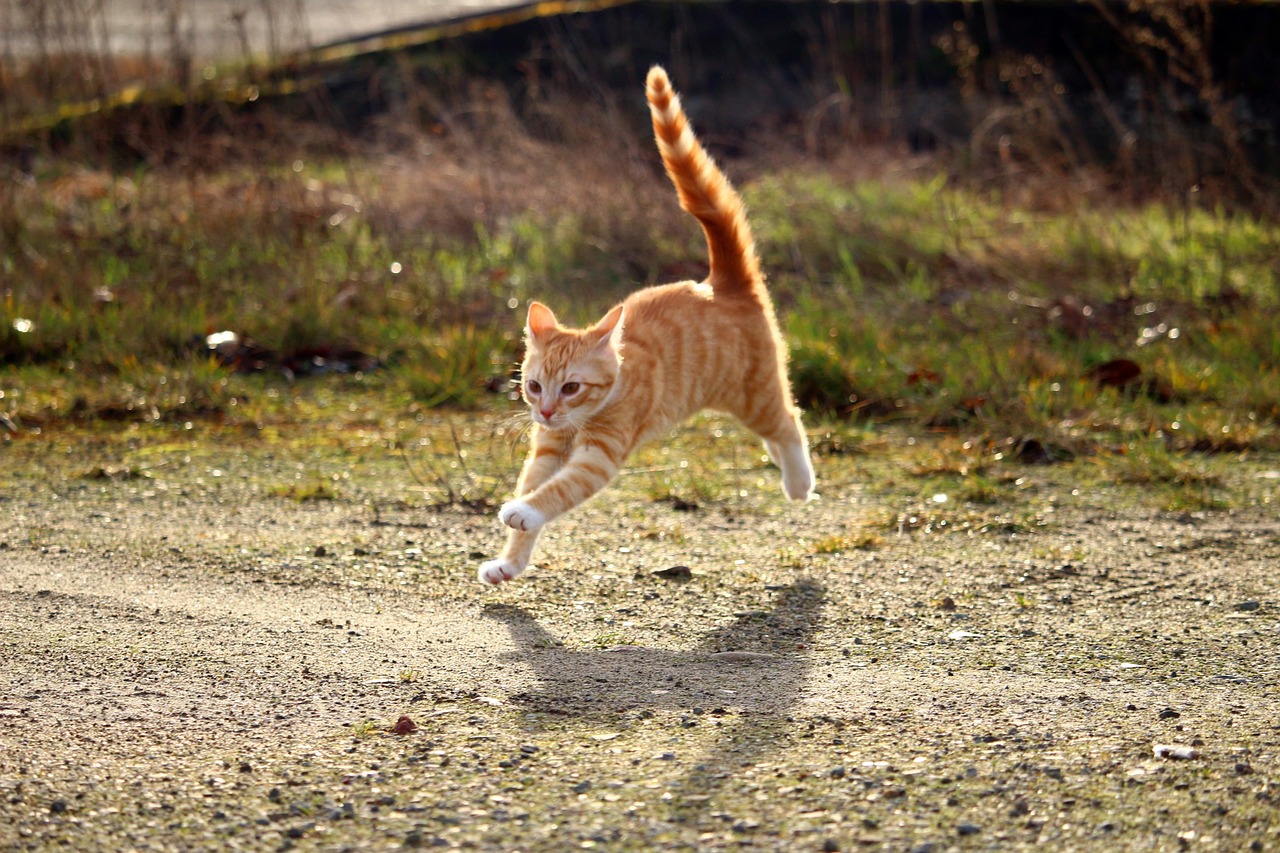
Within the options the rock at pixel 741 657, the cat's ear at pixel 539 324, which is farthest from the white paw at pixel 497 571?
the cat's ear at pixel 539 324

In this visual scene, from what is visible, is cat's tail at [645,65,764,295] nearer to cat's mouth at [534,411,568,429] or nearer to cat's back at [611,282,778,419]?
cat's back at [611,282,778,419]

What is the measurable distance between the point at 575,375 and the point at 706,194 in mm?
930

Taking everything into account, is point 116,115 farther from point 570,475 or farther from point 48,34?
point 570,475

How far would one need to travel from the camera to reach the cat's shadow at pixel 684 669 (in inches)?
113

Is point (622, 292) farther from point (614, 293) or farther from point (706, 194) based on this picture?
point (706, 194)

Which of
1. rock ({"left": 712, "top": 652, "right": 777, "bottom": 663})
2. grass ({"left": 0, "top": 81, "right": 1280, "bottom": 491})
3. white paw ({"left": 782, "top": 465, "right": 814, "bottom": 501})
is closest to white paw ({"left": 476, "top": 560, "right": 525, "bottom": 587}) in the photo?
rock ({"left": 712, "top": 652, "right": 777, "bottom": 663})

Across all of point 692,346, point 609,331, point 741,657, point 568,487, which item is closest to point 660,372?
point 692,346

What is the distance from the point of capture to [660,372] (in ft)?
13.4

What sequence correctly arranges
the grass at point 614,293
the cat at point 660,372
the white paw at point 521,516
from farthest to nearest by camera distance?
the grass at point 614,293, the cat at point 660,372, the white paw at point 521,516

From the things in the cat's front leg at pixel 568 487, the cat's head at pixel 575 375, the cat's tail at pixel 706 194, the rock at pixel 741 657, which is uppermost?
the cat's tail at pixel 706 194

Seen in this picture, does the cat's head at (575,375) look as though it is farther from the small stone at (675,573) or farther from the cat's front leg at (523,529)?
the small stone at (675,573)

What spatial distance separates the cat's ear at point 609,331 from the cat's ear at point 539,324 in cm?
20

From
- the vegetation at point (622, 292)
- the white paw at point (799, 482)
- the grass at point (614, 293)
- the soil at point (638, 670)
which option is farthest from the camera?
the vegetation at point (622, 292)

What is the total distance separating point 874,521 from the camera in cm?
432
